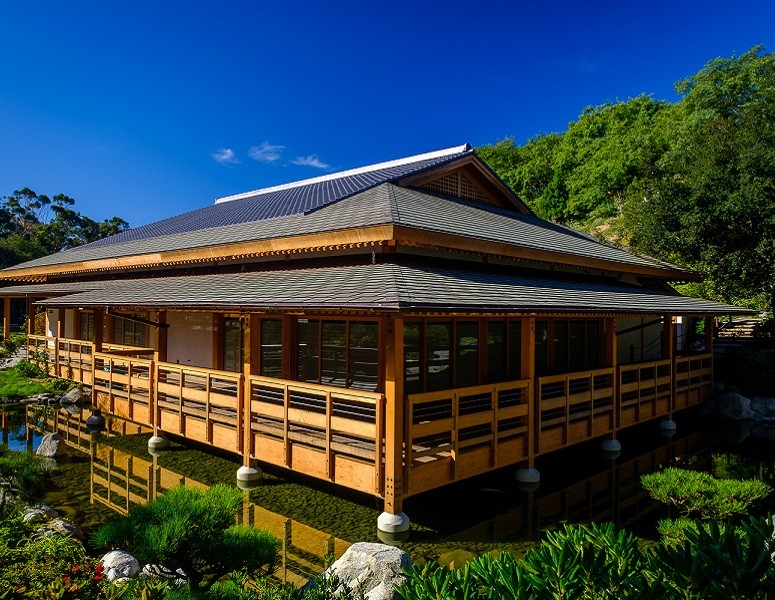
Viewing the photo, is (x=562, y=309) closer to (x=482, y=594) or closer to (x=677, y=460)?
(x=677, y=460)

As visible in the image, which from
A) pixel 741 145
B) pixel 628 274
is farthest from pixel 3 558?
pixel 741 145

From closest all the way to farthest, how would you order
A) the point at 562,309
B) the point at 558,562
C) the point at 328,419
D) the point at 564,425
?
the point at 558,562 < the point at 328,419 < the point at 562,309 < the point at 564,425

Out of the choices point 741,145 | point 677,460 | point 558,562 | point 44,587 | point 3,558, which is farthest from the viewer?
point 741,145

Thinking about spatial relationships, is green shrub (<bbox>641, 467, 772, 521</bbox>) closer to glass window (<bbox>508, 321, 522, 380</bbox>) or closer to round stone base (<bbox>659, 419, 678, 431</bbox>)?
glass window (<bbox>508, 321, 522, 380</bbox>)

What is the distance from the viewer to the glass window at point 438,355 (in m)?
10.4

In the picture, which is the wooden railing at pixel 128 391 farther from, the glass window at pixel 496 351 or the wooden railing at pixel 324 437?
the glass window at pixel 496 351

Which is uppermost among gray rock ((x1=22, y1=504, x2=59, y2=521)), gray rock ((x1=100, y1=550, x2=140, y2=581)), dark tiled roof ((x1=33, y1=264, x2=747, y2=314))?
dark tiled roof ((x1=33, y1=264, x2=747, y2=314))

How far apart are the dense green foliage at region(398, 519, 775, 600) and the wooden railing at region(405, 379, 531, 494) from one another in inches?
159

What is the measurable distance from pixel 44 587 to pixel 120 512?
4.85m

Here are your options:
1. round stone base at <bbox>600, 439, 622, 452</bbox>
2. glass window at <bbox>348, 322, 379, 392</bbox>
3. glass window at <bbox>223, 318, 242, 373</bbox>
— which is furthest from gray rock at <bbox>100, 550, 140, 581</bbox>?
round stone base at <bbox>600, 439, 622, 452</bbox>

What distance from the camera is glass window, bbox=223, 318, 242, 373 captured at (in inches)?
509

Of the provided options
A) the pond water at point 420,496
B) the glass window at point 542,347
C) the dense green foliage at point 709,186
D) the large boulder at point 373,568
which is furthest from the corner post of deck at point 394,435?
the dense green foliage at point 709,186

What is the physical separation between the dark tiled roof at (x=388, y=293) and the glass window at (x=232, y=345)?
4.58 ft

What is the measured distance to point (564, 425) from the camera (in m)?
9.79
